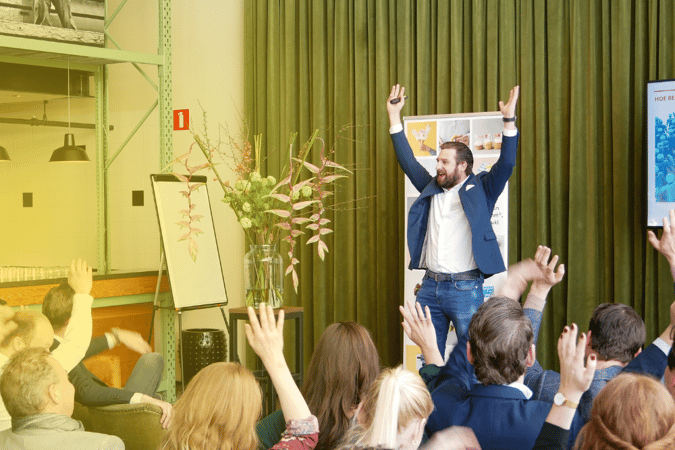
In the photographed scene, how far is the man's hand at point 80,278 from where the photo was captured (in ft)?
10.2

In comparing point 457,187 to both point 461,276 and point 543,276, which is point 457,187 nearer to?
point 461,276

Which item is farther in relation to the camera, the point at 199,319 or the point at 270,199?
the point at 199,319

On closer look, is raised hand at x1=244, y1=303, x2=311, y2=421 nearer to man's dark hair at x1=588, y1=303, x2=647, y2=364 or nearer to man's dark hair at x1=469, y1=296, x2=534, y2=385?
man's dark hair at x1=469, y1=296, x2=534, y2=385

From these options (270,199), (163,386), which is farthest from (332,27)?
(163,386)

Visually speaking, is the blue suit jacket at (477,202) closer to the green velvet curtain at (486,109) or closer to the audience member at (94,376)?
the green velvet curtain at (486,109)

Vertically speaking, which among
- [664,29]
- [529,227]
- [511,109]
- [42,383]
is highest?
[664,29]

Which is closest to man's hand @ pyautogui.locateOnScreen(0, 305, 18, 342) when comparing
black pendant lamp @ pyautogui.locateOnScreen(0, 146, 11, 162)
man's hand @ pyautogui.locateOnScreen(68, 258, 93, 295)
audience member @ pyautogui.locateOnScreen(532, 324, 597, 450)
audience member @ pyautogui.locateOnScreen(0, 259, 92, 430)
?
audience member @ pyautogui.locateOnScreen(0, 259, 92, 430)

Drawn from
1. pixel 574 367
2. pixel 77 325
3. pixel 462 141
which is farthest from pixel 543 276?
pixel 77 325

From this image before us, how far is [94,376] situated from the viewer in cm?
286

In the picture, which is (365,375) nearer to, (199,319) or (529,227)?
(529,227)

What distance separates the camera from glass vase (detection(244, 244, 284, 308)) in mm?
3744

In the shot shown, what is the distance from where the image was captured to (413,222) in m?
3.73

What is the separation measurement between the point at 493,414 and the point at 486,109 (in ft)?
9.91

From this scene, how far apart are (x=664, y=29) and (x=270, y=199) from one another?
2284mm
